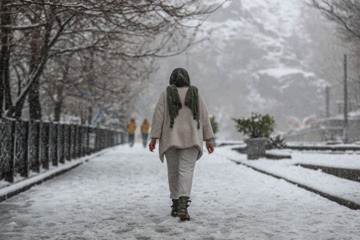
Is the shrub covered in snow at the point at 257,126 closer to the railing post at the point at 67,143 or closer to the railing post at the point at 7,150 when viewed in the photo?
the railing post at the point at 67,143

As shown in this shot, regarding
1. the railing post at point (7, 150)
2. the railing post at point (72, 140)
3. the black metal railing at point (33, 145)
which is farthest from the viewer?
Answer: the railing post at point (72, 140)

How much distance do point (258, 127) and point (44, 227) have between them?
11.5 m

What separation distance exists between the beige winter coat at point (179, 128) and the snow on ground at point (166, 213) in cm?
99

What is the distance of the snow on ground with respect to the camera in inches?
194

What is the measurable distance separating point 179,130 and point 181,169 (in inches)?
20.7

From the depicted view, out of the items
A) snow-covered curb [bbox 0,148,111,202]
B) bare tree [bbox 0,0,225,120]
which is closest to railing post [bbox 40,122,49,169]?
snow-covered curb [bbox 0,148,111,202]

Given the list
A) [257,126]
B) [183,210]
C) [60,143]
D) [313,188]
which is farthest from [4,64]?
[257,126]

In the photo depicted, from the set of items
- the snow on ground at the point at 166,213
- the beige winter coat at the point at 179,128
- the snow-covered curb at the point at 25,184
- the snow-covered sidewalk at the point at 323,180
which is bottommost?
the snow on ground at the point at 166,213

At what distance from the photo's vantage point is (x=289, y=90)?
16000cm

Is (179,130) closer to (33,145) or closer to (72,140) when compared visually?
(33,145)

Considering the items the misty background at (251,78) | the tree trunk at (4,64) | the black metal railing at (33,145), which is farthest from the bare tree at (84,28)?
the misty background at (251,78)

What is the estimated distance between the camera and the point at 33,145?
11039mm

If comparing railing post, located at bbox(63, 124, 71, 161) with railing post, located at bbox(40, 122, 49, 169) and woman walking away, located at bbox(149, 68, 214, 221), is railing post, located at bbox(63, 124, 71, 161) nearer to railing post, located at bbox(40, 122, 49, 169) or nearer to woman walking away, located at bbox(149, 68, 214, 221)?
railing post, located at bbox(40, 122, 49, 169)

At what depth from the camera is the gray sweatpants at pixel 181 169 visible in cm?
580
